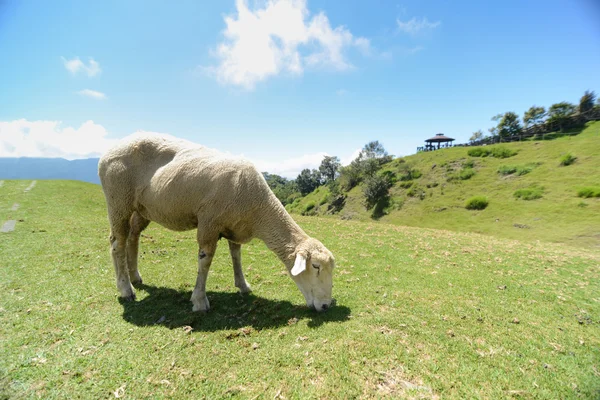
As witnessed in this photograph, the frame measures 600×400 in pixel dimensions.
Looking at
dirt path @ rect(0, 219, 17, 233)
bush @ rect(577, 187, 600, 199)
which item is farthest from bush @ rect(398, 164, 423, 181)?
dirt path @ rect(0, 219, 17, 233)

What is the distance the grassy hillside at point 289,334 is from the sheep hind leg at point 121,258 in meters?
0.35

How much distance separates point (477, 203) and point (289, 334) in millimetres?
39302

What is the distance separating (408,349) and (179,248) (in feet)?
35.5

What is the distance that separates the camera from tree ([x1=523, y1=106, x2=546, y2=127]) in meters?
62.1

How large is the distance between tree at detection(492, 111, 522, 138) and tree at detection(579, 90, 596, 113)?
11807 mm

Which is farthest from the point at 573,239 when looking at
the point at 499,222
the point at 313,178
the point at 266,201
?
the point at 313,178

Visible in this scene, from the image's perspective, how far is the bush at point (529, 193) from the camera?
103 feet

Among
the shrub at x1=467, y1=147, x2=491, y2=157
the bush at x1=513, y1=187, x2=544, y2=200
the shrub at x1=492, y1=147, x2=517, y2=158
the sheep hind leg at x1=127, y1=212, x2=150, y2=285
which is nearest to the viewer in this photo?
the sheep hind leg at x1=127, y1=212, x2=150, y2=285

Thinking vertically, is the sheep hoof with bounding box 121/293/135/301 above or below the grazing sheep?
below

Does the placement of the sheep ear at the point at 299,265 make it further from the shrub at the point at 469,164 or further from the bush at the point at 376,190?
the shrub at the point at 469,164

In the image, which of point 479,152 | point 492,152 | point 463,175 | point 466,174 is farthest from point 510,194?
point 479,152

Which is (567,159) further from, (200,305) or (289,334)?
(200,305)

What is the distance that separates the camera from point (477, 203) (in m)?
35.1

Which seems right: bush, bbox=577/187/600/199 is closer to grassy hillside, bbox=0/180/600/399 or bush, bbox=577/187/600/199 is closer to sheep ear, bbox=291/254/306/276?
grassy hillside, bbox=0/180/600/399
